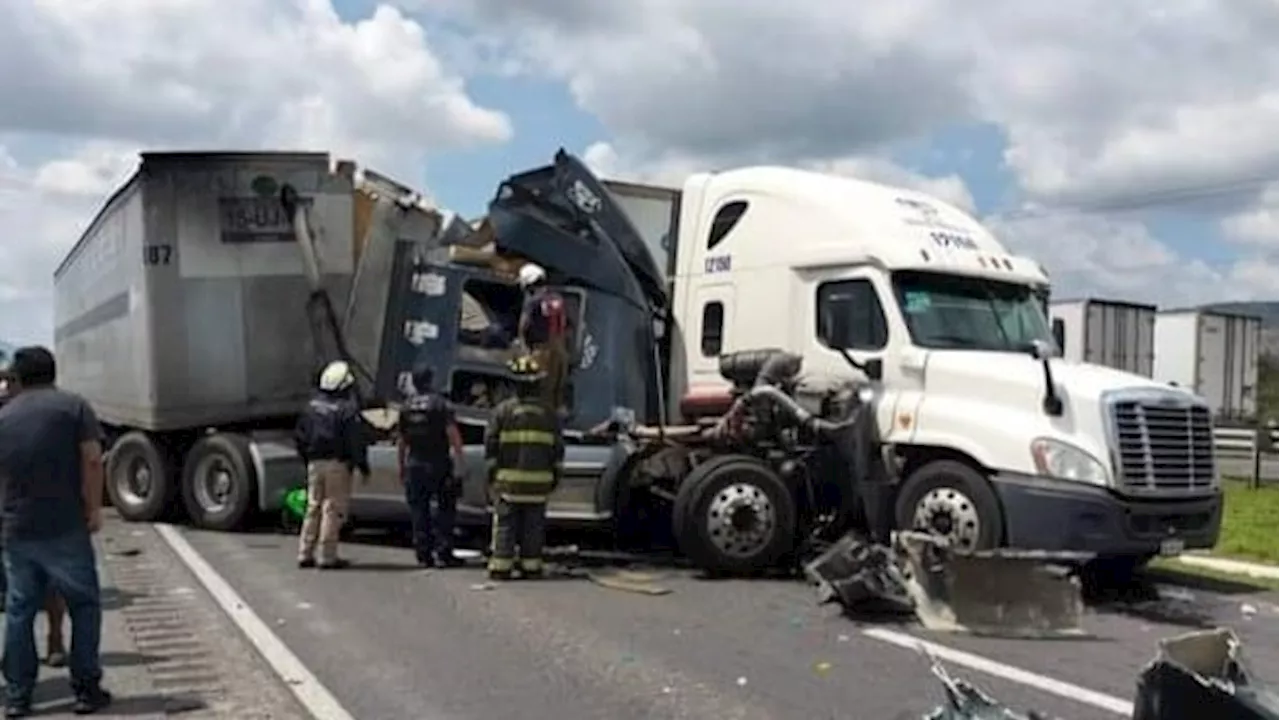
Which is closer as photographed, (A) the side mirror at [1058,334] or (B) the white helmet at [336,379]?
(B) the white helmet at [336,379]

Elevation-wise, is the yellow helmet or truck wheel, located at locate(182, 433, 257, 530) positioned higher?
the yellow helmet

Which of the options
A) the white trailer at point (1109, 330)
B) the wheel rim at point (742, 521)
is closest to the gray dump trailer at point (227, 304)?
the wheel rim at point (742, 521)

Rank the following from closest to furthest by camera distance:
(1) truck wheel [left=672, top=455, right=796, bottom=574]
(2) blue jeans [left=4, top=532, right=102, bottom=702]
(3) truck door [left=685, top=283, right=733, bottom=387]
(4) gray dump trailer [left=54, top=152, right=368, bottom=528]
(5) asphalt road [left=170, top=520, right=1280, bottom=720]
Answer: (2) blue jeans [left=4, top=532, right=102, bottom=702], (5) asphalt road [left=170, top=520, right=1280, bottom=720], (1) truck wheel [left=672, top=455, right=796, bottom=574], (3) truck door [left=685, top=283, right=733, bottom=387], (4) gray dump trailer [left=54, top=152, right=368, bottom=528]

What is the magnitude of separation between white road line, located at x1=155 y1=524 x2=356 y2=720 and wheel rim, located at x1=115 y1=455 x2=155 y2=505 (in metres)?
2.97

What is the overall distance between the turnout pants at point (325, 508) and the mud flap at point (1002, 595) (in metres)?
4.88

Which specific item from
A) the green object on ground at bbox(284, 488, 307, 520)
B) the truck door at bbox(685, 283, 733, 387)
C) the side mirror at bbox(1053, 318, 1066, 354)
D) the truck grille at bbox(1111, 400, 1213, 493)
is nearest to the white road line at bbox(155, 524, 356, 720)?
the green object on ground at bbox(284, 488, 307, 520)

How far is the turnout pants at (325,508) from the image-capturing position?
12.2m

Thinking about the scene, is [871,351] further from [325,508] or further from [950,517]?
[325,508]

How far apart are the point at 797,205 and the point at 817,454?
2225 mm

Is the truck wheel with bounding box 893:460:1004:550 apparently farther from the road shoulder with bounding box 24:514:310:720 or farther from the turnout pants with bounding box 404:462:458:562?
the road shoulder with bounding box 24:514:310:720

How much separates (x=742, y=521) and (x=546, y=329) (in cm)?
257

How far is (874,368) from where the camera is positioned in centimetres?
1190

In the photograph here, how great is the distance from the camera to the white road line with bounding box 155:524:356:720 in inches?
280

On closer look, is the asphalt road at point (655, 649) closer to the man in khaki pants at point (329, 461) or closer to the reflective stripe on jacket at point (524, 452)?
the man in khaki pants at point (329, 461)
